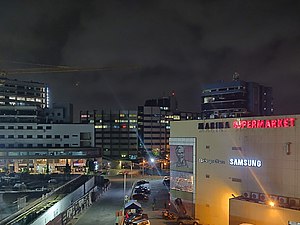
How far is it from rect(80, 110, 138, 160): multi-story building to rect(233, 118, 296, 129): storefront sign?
54694 millimetres

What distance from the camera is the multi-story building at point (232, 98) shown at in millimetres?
70625

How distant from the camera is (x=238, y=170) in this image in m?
19.9

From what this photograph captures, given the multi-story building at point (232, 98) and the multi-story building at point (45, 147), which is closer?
the multi-story building at point (45, 147)

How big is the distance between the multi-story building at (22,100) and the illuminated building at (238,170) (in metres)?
42.9

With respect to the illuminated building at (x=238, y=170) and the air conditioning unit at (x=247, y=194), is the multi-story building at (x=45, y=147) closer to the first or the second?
the illuminated building at (x=238, y=170)

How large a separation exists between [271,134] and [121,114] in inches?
2424

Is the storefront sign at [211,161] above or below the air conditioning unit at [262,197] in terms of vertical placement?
above

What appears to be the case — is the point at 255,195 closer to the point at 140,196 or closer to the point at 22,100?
the point at 140,196

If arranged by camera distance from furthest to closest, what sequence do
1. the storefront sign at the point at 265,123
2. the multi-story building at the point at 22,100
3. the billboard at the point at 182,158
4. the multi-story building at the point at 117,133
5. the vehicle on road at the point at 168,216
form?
the multi-story building at the point at 117,133 → the multi-story building at the point at 22,100 → the billboard at the point at 182,158 → the vehicle on road at the point at 168,216 → the storefront sign at the point at 265,123

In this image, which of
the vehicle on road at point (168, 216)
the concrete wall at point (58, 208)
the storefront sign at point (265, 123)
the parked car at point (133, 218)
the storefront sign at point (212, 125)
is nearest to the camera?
the concrete wall at point (58, 208)

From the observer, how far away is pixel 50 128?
56.2m

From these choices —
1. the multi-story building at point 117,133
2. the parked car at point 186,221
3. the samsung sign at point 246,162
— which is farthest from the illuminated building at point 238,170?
the multi-story building at point 117,133

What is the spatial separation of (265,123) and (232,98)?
53386 mm

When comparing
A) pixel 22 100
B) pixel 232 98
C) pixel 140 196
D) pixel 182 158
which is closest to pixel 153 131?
pixel 232 98
